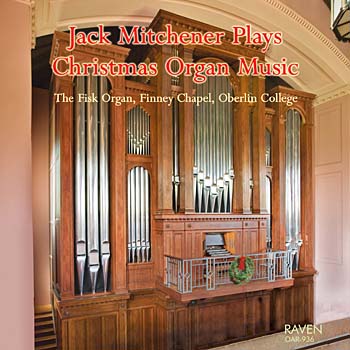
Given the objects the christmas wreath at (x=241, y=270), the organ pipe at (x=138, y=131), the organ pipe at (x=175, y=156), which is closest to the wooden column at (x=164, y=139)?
the organ pipe at (x=175, y=156)

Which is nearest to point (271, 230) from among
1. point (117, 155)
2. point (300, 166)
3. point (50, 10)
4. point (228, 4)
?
point (300, 166)

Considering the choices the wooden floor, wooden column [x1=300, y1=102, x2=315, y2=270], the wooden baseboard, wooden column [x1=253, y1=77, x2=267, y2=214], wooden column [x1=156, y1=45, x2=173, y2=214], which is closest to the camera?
wooden column [x1=156, y1=45, x2=173, y2=214]

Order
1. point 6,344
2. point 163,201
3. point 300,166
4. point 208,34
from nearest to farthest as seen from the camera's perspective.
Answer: point 6,344, point 163,201, point 208,34, point 300,166

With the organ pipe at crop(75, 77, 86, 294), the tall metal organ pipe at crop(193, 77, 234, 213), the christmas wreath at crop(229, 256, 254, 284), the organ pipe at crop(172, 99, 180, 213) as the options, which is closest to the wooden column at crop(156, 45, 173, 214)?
the organ pipe at crop(172, 99, 180, 213)

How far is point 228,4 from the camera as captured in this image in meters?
5.09

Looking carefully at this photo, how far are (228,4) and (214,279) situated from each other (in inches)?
161

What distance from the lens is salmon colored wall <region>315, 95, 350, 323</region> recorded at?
5887 mm

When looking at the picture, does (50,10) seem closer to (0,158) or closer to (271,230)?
(0,158)

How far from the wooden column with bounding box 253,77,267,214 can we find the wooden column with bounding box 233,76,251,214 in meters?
0.20

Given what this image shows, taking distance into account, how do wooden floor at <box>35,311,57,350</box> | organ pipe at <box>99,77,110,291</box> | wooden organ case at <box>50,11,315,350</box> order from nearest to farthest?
1. wooden organ case at <box>50,11,315,350</box>
2. organ pipe at <box>99,77,110,291</box>
3. wooden floor at <box>35,311,57,350</box>

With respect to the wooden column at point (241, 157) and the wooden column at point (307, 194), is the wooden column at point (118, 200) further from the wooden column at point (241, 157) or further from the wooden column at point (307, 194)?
the wooden column at point (307, 194)

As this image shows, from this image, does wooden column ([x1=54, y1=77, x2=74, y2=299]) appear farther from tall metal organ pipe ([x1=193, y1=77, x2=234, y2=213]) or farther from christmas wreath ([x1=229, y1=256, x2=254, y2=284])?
christmas wreath ([x1=229, y1=256, x2=254, y2=284])

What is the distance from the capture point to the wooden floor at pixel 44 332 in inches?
198

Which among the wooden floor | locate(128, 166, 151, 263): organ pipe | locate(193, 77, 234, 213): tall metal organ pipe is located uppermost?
locate(193, 77, 234, 213): tall metal organ pipe
